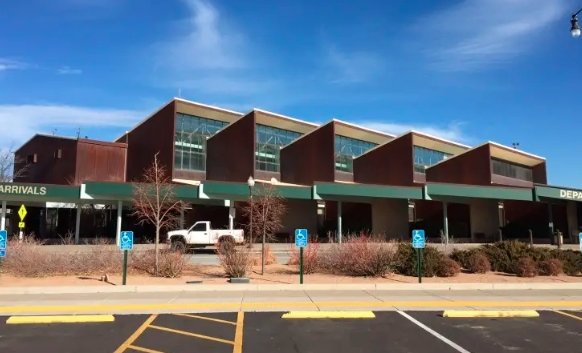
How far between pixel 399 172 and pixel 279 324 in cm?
4868

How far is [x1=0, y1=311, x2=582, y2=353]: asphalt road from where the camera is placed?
8.02 metres

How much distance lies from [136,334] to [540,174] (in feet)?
212

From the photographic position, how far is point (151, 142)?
57781 millimetres

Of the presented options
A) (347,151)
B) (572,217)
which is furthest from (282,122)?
(572,217)

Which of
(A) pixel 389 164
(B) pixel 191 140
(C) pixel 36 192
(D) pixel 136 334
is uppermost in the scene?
(B) pixel 191 140

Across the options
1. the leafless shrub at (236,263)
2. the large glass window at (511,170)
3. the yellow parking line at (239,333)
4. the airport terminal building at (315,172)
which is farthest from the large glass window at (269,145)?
the yellow parking line at (239,333)

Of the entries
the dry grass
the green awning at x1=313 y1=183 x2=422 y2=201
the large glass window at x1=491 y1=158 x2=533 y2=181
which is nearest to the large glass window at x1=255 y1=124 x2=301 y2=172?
the green awning at x1=313 y1=183 x2=422 y2=201

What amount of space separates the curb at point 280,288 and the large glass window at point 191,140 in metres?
41.7

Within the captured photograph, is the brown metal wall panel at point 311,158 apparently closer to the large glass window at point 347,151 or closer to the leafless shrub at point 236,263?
the large glass window at point 347,151

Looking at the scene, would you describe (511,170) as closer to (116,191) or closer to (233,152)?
(233,152)

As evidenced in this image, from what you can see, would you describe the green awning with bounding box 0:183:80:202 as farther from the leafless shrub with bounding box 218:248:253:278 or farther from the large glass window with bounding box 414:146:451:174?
the large glass window with bounding box 414:146:451:174

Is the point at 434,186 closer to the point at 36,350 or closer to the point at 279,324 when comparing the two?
the point at 279,324

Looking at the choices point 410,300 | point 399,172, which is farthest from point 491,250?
point 399,172

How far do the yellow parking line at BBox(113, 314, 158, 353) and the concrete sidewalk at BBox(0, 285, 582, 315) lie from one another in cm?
86
